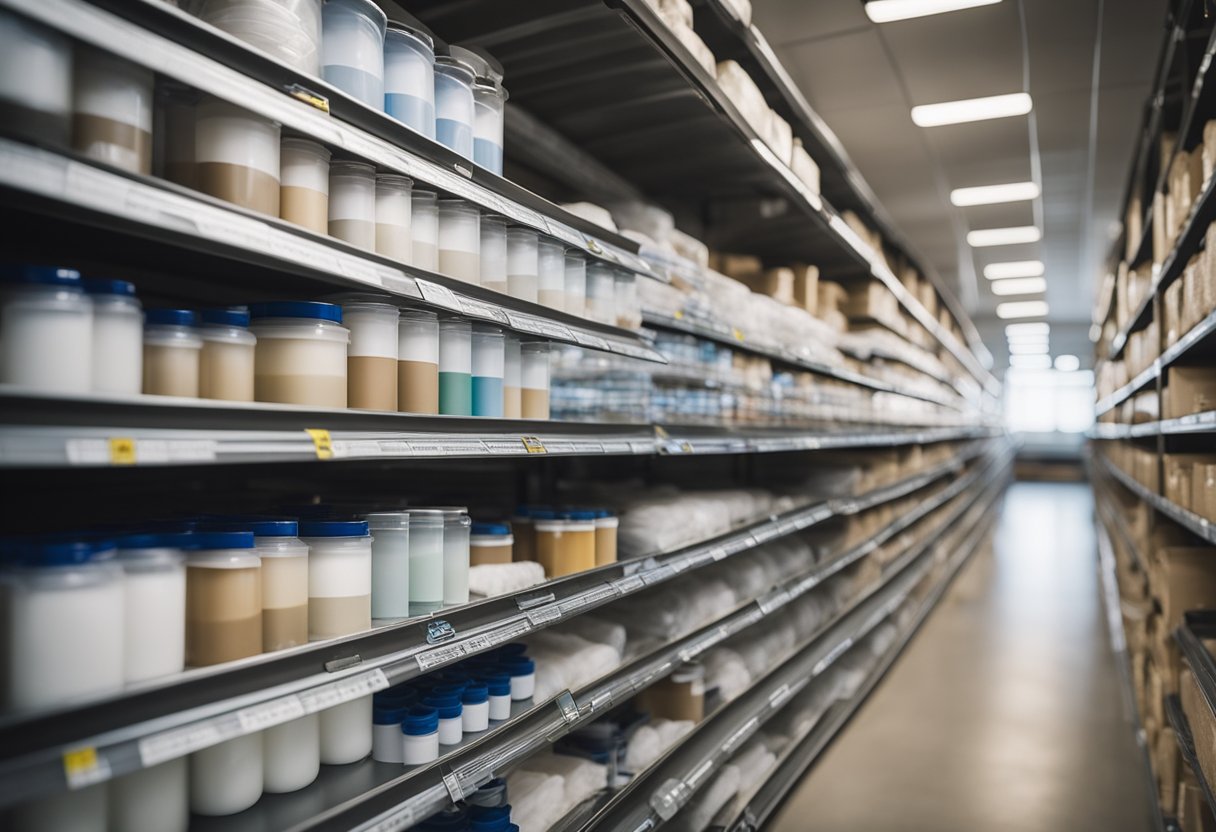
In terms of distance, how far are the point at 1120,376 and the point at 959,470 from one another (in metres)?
4.42

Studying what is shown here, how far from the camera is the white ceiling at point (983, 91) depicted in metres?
4.74

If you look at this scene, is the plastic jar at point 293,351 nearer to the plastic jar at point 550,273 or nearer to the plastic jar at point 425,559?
the plastic jar at point 425,559

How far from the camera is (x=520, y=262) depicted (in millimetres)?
1911

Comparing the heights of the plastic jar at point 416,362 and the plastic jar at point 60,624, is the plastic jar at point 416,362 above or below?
above

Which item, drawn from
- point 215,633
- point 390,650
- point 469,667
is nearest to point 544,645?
point 469,667

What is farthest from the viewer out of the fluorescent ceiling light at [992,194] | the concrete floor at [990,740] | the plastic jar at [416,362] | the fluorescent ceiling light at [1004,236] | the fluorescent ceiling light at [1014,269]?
the fluorescent ceiling light at [1014,269]

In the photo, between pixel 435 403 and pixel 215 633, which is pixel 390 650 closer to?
pixel 215 633

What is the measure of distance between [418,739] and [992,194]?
8.13 meters

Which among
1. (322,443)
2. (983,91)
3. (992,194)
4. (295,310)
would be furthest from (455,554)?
(992,194)

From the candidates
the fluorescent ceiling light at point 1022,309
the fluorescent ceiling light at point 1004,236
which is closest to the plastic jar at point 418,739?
the fluorescent ceiling light at point 1004,236

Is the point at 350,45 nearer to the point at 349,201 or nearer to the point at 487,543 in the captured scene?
the point at 349,201

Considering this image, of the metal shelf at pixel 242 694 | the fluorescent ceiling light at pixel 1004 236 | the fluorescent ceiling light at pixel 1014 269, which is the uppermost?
the fluorescent ceiling light at pixel 1014 269

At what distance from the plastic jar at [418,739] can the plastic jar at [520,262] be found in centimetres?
92

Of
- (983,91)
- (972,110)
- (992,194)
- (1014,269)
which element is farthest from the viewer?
(1014,269)
